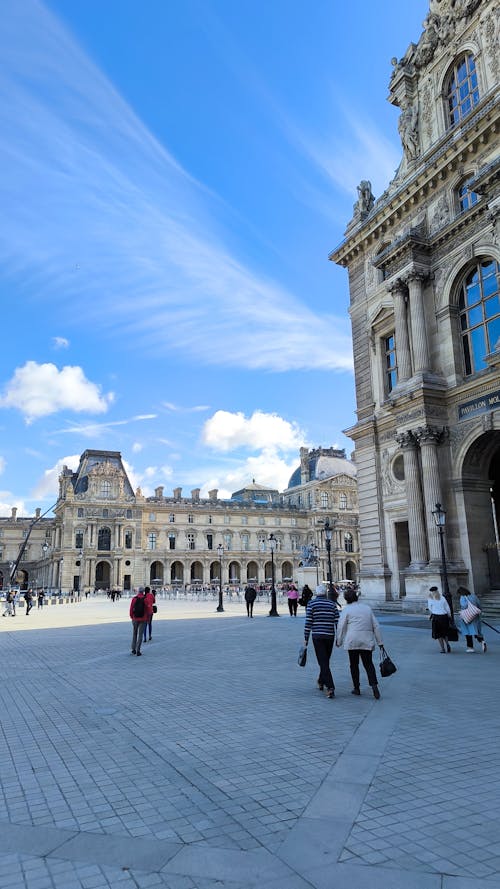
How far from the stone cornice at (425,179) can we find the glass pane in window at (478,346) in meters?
6.54

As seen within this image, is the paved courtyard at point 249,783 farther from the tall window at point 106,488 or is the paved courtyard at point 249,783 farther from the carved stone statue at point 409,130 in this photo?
the tall window at point 106,488

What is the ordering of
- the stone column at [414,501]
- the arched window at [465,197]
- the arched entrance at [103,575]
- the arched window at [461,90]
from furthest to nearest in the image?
the arched entrance at [103,575]
the arched window at [461,90]
the arched window at [465,197]
the stone column at [414,501]

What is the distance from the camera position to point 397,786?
5180mm

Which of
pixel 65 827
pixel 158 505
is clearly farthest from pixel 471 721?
pixel 158 505

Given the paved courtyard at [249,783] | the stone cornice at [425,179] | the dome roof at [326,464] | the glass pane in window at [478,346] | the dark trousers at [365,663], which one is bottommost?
the paved courtyard at [249,783]

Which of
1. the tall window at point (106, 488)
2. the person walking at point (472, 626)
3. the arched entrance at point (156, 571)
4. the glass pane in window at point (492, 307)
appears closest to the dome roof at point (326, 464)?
the arched entrance at point (156, 571)

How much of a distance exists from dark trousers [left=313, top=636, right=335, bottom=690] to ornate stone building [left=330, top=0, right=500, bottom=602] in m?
12.3

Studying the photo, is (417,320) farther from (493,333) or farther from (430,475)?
(430,475)

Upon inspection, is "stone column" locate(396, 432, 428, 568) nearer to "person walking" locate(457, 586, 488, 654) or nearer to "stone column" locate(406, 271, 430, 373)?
"stone column" locate(406, 271, 430, 373)

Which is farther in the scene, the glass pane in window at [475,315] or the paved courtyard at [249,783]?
the glass pane in window at [475,315]

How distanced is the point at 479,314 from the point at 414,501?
7365mm

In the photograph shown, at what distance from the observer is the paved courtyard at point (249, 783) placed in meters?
3.83

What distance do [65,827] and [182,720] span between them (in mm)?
3188

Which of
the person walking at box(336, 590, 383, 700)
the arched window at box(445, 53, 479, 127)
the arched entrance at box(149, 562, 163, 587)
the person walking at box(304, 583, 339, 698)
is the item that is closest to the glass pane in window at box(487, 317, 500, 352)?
the arched window at box(445, 53, 479, 127)
